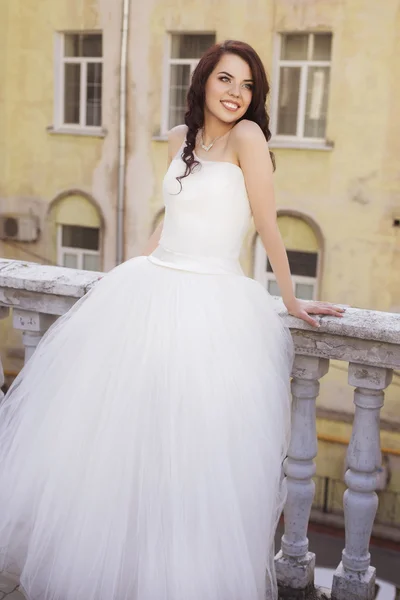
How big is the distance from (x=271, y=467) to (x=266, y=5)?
9.52 metres

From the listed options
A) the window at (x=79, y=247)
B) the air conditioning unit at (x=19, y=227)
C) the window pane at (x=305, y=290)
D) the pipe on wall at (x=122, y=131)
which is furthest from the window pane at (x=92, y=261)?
the window pane at (x=305, y=290)

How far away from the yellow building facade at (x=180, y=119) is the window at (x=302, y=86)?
2 centimetres

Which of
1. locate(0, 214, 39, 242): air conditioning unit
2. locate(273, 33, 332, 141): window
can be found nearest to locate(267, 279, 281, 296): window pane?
locate(273, 33, 332, 141): window

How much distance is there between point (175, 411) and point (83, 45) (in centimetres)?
1089

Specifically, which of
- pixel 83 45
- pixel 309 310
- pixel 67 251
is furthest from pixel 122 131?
pixel 309 310

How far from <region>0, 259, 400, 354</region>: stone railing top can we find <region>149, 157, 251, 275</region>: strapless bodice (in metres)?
0.26

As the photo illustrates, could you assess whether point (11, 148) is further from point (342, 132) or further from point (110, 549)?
Result: point (110, 549)

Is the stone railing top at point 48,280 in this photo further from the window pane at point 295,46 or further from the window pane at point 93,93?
the window pane at point 93,93

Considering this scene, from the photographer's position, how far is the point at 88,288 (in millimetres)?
2594

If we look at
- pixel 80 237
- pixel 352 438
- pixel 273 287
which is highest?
pixel 352 438

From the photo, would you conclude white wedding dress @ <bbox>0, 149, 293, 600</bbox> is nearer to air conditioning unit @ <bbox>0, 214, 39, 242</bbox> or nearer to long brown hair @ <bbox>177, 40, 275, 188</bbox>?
long brown hair @ <bbox>177, 40, 275, 188</bbox>

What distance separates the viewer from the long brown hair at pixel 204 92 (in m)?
2.42

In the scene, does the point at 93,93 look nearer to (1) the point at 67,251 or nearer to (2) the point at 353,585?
(1) the point at 67,251

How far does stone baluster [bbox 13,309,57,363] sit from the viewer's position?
8.99ft
